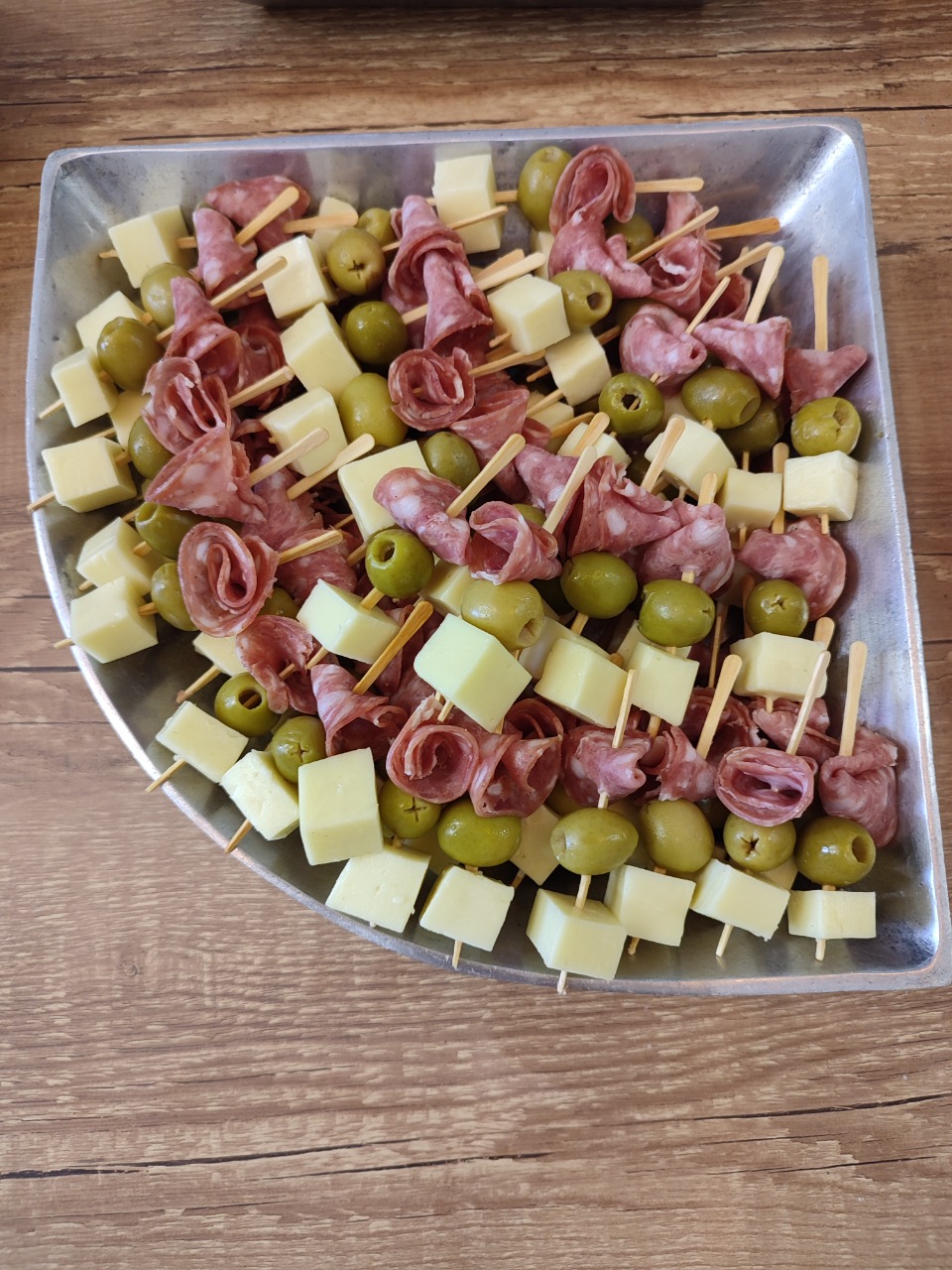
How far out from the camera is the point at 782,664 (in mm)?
1378

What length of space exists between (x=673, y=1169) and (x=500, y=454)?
133cm

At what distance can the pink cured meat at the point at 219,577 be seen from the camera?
133 cm

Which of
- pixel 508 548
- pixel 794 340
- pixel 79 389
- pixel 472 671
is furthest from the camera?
pixel 794 340

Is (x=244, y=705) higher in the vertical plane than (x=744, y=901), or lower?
higher

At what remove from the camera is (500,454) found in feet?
4.30

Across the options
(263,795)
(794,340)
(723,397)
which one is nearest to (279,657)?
(263,795)

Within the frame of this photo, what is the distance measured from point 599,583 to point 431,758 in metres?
0.40

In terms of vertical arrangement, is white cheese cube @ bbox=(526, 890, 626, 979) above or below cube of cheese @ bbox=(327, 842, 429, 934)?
below

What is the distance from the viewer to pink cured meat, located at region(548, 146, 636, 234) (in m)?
1.49

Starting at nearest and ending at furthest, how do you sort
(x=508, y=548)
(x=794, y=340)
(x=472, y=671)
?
1. (x=472, y=671)
2. (x=508, y=548)
3. (x=794, y=340)

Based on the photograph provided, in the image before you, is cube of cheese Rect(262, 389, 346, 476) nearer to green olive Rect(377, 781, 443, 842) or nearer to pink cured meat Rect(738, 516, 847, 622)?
green olive Rect(377, 781, 443, 842)

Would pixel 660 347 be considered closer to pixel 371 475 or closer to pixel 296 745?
pixel 371 475

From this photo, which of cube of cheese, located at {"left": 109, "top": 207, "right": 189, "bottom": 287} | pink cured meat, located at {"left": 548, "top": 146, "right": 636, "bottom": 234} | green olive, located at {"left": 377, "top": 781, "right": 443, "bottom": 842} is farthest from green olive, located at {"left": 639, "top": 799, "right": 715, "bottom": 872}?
cube of cheese, located at {"left": 109, "top": 207, "right": 189, "bottom": 287}

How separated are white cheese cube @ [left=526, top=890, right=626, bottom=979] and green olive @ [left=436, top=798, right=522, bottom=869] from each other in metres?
0.12
